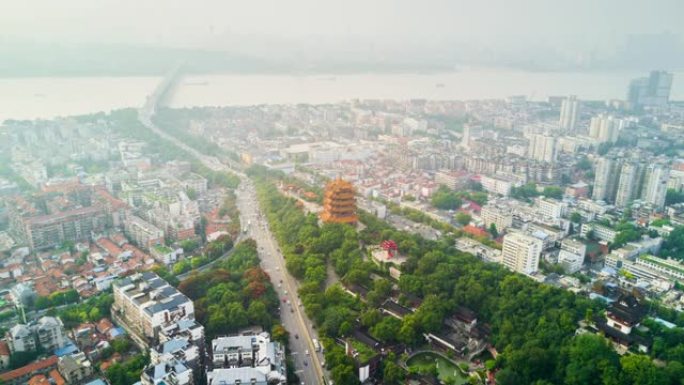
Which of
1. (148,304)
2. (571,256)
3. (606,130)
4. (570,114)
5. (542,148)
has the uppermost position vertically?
(570,114)

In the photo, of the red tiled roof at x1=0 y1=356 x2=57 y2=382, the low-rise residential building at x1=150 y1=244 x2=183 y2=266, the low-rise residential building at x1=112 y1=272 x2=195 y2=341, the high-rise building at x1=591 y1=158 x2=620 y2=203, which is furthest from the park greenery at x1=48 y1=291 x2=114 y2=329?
the high-rise building at x1=591 y1=158 x2=620 y2=203

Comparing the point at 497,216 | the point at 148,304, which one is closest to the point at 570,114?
the point at 497,216

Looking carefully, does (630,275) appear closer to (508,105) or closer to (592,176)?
(592,176)

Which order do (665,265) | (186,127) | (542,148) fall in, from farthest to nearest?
1. (186,127)
2. (542,148)
3. (665,265)

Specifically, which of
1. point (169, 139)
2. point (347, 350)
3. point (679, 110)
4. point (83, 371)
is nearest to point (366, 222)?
point (347, 350)

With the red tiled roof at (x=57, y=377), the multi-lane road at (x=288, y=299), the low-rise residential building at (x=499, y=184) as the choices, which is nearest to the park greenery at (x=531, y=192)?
the low-rise residential building at (x=499, y=184)

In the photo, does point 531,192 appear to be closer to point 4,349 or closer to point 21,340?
point 21,340

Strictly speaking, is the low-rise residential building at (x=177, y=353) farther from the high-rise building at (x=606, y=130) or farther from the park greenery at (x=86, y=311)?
the high-rise building at (x=606, y=130)
